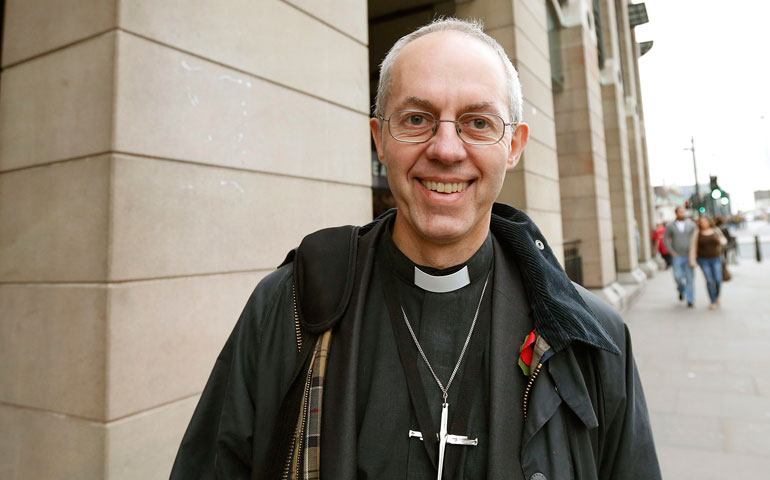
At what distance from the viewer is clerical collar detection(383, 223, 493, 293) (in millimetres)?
1642

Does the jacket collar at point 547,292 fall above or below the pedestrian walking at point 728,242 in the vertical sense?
below

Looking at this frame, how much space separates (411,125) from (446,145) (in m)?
0.14

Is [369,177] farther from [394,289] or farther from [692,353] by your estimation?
[692,353]

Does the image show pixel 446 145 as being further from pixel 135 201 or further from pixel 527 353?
pixel 135 201

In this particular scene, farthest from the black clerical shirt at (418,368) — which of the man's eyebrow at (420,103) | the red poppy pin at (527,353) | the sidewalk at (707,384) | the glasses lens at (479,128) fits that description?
the sidewalk at (707,384)

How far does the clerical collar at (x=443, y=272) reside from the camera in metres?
1.64

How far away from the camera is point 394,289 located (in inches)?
65.9

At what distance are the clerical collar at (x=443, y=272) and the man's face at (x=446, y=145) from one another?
0.13 meters

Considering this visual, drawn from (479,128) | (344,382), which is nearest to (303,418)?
(344,382)

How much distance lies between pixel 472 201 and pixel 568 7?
40.3 feet

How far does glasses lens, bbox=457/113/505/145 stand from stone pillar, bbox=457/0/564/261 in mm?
5944

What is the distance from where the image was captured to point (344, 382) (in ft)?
4.55

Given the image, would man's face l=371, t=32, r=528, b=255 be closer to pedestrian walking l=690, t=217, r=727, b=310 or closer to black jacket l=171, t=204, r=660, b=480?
black jacket l=171, t=204, r=660, b=480

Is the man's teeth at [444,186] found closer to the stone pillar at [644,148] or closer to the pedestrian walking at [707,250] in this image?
the pedestrian walking at [707,250]
